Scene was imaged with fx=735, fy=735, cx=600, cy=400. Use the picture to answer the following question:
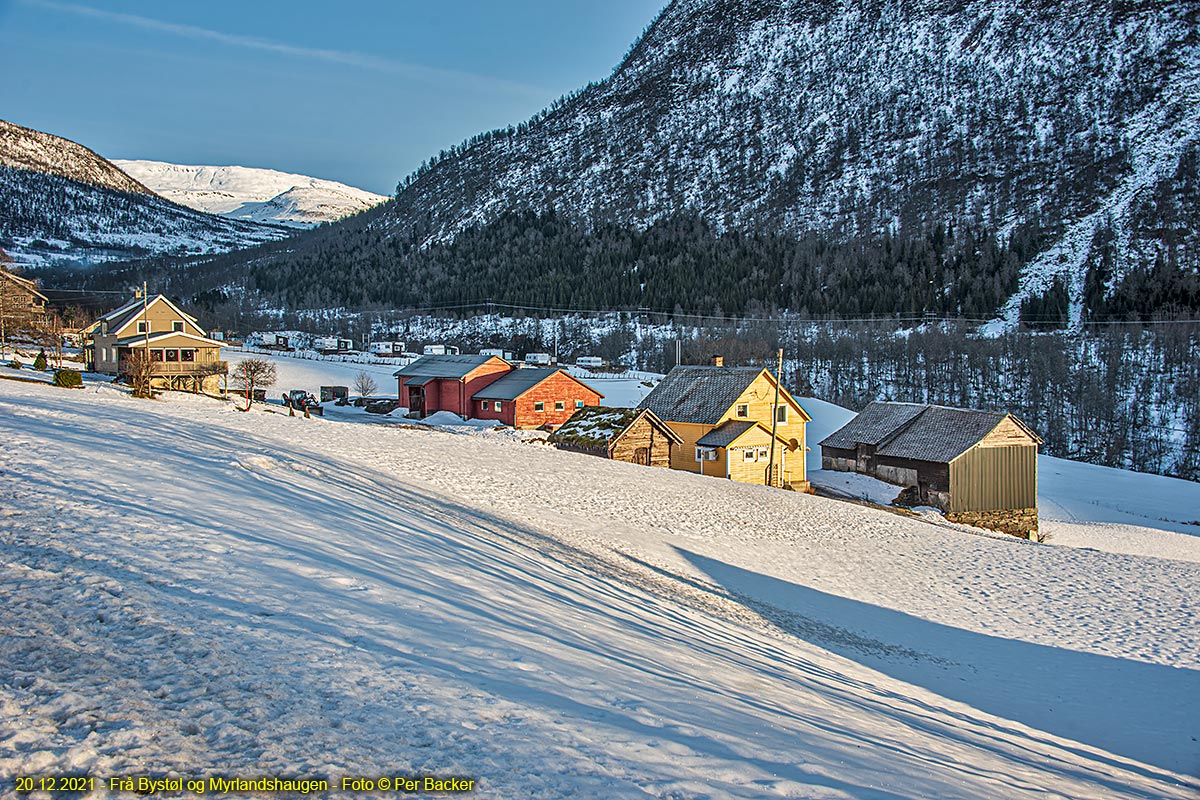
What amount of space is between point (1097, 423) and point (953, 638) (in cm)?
8360

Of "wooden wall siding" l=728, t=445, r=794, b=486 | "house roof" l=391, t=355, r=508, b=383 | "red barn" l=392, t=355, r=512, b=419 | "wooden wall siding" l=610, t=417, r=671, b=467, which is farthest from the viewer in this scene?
"house roof" l=391, t=355, r=508, b=383

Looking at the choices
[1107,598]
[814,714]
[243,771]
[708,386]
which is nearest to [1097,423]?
[708,386]

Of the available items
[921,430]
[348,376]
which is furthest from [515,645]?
[348,376]

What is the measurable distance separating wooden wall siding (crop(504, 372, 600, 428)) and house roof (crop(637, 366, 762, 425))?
10869 millimetres

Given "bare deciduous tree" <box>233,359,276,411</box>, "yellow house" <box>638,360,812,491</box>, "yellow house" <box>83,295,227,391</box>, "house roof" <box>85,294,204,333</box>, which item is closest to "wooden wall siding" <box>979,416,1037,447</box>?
"yellow house" <box>638,360,812,491</box>

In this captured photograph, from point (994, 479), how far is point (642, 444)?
18703mm

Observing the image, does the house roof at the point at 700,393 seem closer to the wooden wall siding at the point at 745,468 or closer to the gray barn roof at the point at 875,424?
the wooden wall siding at the point at 745,468

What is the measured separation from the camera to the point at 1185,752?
32.3 feet

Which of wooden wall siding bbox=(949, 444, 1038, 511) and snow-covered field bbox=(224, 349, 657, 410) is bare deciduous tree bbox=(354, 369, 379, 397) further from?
wooden wall siding bbox=(949, 444, 1038, 511)

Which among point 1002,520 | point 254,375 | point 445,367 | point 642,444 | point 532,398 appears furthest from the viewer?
point 445,367

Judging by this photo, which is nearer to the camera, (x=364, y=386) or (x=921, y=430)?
(x=921, y=430)

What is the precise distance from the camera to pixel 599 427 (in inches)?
1399

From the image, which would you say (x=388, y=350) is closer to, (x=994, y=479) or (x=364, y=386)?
(x=364, y=386)

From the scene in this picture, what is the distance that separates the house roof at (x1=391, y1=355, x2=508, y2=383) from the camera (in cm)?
5475
